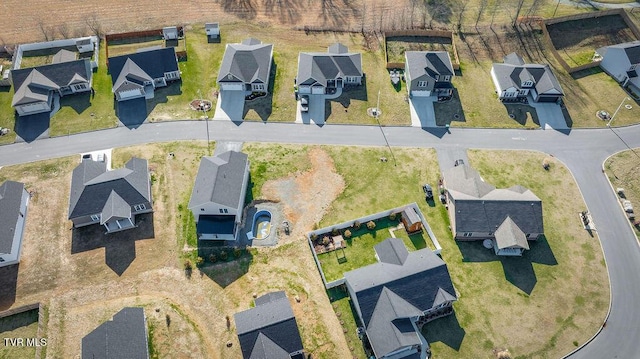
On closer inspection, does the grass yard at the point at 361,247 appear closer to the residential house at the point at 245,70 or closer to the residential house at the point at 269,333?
the residential house at the point at 269,333

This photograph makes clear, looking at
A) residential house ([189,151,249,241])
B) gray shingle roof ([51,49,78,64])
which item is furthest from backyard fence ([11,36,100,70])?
residential house ([189,151,249,241])

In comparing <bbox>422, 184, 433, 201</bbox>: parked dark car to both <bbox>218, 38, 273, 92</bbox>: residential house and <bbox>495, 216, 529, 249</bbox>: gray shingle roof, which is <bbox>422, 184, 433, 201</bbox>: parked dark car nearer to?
<bbox>495, 216, 529, 249</bbox>: gray shingle roof

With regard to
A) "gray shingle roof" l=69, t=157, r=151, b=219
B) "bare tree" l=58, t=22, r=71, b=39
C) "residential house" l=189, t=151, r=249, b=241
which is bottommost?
"residential house" l=189, t=151, r=249, b=241

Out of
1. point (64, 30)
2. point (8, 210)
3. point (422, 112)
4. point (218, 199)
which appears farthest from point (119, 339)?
point (64, 30)

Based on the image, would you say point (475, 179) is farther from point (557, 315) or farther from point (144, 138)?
point (144, 138)

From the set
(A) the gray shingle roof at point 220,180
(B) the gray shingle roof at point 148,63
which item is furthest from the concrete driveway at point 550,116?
(B) the gray shingle roof at point 148,63

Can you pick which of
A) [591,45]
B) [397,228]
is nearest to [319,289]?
[397,228]
